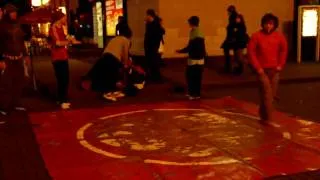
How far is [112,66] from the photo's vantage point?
11.5 m

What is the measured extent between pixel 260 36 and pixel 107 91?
174 inches

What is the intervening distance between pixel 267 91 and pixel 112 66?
13.9ft

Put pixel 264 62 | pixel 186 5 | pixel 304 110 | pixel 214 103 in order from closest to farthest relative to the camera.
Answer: pixel 264 62, pixel 304 110, pixel 214 103, pixel 186 5

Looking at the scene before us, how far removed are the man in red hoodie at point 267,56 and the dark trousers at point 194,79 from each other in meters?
2.93

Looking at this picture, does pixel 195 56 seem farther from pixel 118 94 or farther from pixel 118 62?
pixel 118 94

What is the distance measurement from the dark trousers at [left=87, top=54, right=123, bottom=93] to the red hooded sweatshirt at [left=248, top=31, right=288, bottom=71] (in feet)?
12.6

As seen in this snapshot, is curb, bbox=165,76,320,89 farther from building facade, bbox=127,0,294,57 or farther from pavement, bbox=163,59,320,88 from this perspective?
building facade, bbox=127,0,294,57

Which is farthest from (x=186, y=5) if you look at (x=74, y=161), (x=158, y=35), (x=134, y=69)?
(x=74, y=161)

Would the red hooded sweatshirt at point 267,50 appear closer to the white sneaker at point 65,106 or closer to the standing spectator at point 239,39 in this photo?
the white sneaker at point 65,106

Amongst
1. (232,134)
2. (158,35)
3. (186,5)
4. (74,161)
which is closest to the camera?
(74,161)

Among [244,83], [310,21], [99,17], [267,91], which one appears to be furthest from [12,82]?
[99,17]

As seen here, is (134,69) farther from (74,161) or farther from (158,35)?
(74,161)

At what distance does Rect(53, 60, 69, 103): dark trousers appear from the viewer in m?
10.3

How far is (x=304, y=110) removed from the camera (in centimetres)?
1004
